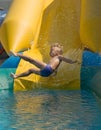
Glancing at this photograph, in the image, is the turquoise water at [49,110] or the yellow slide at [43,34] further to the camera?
the yellow slide at [43,34]

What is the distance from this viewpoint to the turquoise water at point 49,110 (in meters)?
3.89

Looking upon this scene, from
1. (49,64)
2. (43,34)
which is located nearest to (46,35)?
(43,34)

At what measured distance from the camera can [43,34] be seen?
6.23m

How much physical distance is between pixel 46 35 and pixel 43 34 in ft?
0.19

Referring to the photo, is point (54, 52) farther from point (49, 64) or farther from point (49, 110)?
point (49, 110)

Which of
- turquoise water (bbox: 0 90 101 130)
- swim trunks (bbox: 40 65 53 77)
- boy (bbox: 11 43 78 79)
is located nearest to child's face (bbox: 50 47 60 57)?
boy (bbox: 11 43 78 79)

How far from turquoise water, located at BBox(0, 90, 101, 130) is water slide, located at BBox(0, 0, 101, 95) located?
0.21 m

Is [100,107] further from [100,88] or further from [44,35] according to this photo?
[44,35]

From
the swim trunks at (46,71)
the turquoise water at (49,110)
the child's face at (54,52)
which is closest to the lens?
the turquoise water at (49,110)

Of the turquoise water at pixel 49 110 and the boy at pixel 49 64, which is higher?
the boy at pixel 49 64

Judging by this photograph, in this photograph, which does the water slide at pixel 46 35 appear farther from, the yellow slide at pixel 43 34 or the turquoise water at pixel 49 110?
the turquoise water at pixel 49 110

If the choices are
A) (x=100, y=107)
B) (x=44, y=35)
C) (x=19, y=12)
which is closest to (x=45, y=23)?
(x=44, y=35)

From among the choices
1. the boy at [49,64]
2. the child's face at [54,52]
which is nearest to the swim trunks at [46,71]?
the boy at [49,64]

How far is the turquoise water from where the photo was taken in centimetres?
389
